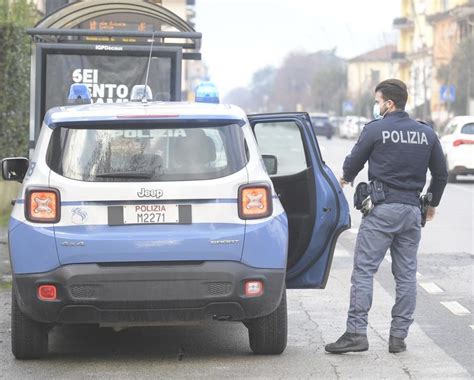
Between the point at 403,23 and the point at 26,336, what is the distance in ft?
340

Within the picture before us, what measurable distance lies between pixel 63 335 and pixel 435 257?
21.9 ft

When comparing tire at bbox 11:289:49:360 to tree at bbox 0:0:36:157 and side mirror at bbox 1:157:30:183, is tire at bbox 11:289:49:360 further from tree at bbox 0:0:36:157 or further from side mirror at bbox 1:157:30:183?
tree at bbox 0:0:36:157

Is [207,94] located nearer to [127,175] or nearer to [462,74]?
[127,175]

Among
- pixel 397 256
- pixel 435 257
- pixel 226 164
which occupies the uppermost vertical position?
pixel 226 164

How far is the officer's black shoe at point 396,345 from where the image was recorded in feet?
28.2

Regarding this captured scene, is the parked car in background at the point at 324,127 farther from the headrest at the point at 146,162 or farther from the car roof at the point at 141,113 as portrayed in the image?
the headrest at the point at 146,162

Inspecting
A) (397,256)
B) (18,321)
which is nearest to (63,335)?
(18,321)

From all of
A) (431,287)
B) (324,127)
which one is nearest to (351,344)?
(431,287)

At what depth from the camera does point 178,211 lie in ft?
25.7

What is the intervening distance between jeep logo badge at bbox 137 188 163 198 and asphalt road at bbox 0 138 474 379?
1.08m

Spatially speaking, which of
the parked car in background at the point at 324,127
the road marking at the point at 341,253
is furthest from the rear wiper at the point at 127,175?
the parked car in background at the point at 324,127

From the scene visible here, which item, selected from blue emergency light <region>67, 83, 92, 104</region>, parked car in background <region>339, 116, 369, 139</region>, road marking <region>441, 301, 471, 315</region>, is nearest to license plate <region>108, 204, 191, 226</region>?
road marking <region>441, 301, 471, 315</region>

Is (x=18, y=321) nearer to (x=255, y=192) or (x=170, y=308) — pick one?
(x=170, y=308)

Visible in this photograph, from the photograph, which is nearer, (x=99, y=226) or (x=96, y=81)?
(x=99, y=226)
